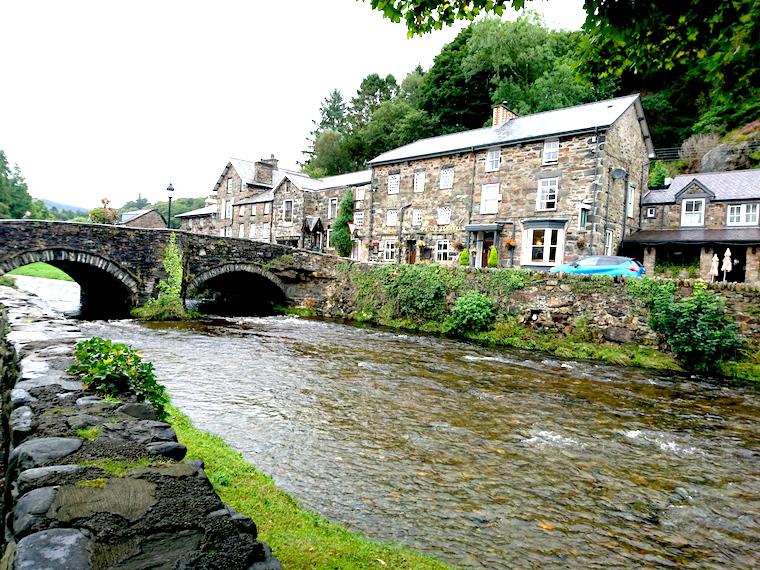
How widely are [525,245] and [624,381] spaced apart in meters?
15.2

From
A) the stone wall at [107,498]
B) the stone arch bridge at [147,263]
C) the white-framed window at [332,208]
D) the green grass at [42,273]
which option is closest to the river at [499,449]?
the stone wall at [107,498]

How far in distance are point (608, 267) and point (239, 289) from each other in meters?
21.3

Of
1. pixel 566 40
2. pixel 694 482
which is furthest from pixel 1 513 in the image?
pixel 566 40

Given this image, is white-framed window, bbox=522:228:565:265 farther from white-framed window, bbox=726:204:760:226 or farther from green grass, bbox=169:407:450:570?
green grass, bbox=169:407:450:570

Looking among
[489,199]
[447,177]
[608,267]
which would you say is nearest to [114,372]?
[608,267]

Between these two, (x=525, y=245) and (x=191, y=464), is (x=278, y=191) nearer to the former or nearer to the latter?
(x=525, y=245)

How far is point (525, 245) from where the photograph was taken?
27.3 m

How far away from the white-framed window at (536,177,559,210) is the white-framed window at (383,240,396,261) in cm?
1077

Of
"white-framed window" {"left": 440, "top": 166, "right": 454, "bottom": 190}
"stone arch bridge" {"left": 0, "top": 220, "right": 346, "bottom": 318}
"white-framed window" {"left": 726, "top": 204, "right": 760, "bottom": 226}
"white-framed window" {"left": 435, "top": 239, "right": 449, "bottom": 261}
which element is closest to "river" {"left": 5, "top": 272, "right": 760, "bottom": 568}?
"stone arch bridge" {"left": 0, "top": 220, "right": 346, "bottom": 318}

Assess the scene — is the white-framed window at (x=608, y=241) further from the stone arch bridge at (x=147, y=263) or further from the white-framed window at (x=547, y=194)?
the stone arch bridge at (x=147, y=263)

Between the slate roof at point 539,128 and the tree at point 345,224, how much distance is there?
4.68 metres

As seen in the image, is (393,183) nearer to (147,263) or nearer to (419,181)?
(419,181)

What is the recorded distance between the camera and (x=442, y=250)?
102ft

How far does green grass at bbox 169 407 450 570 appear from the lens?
12.9ft
